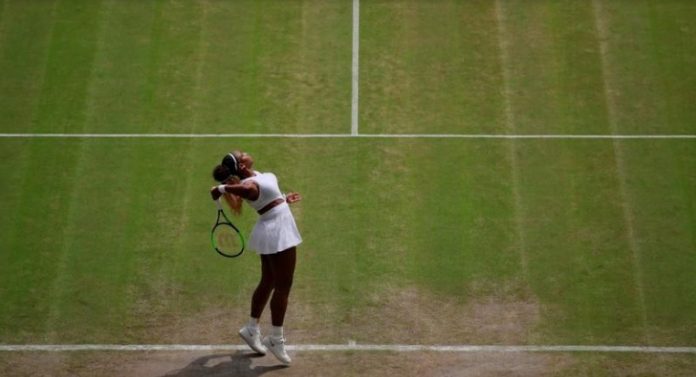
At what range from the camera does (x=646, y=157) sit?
16.2 metres

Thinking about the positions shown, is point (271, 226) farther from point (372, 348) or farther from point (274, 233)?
point (372, 348)

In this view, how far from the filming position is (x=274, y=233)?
12250 mm

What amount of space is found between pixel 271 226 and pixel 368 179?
380 centimetres

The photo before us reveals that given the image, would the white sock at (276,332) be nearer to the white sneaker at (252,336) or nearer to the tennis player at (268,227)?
the tennis player at (268,227)

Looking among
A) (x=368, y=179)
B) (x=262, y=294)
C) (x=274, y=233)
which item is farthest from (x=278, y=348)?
(x=368, y=179)

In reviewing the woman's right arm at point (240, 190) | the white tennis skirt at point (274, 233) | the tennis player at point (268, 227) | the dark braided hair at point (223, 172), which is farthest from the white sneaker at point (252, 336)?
the dark braided hair at point (223, 172)

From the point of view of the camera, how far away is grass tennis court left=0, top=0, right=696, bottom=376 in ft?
44.2

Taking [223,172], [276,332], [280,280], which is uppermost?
[223,172]

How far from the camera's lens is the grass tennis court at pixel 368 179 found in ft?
44.2

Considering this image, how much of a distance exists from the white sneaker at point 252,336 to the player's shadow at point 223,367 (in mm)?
171

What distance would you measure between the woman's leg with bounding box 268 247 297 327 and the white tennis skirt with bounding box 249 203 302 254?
157mm

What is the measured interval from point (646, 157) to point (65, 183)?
24.0ft

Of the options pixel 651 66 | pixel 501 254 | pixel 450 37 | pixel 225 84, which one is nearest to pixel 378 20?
pixel 450 37

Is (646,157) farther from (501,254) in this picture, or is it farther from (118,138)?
(118,138)
